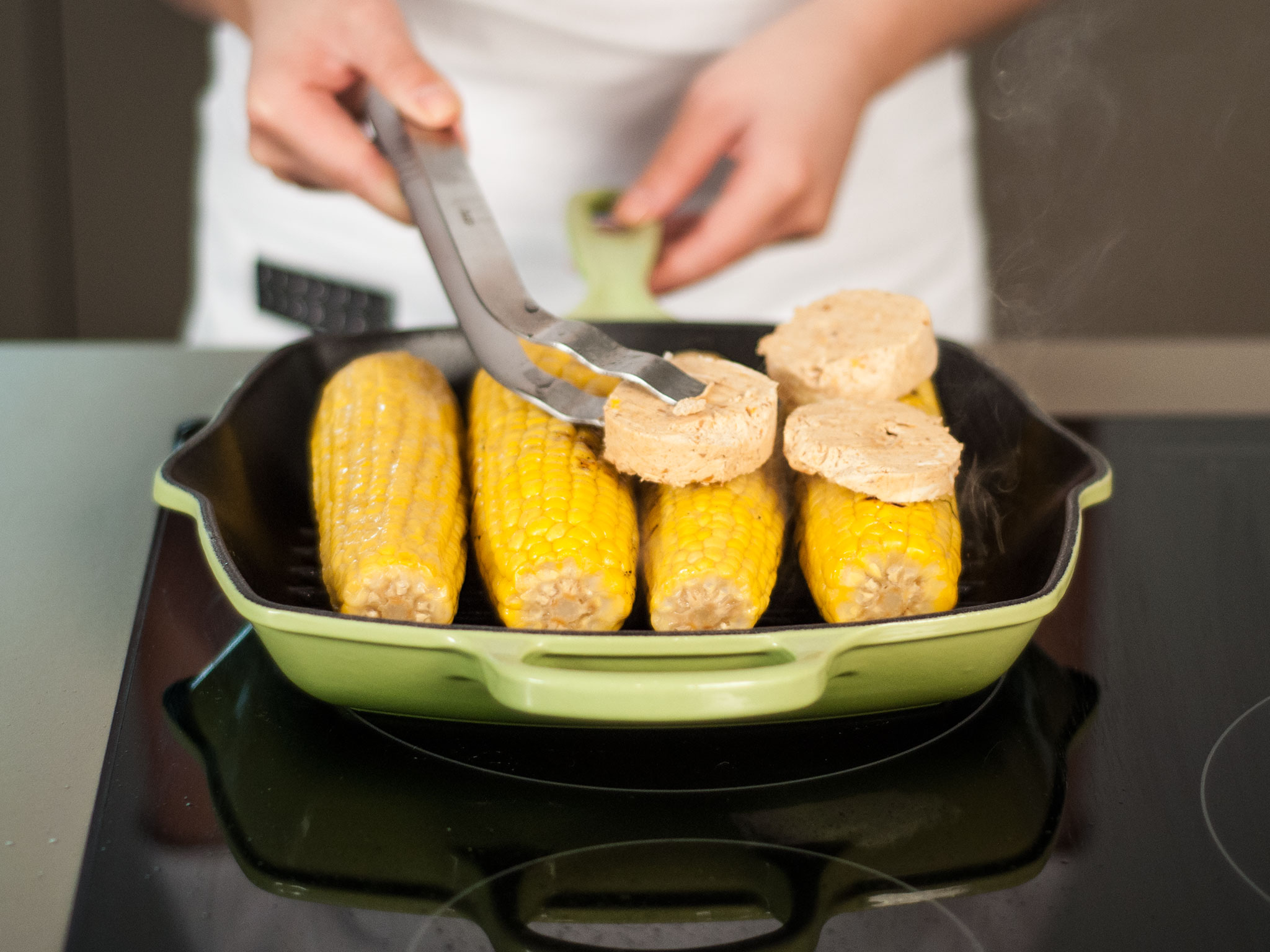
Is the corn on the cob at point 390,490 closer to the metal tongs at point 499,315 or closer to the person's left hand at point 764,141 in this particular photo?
the metal tongs at point 499,315

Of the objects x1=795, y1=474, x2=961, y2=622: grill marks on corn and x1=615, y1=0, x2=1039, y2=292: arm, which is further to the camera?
x1=615, y1=0, x2=1039, y2=292: arm

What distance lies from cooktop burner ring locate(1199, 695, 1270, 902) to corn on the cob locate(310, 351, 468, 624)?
47 centimetres

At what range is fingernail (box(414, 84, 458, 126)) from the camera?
0.98 metres

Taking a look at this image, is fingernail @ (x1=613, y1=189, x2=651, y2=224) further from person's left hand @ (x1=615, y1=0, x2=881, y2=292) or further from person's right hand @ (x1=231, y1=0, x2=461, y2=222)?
person's right hand @ (x1=231, y1=0, x2=461, y2=222)

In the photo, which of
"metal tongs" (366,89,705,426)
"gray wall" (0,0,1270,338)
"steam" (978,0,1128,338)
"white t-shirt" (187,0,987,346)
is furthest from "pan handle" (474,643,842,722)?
"gray wall" (0,0,1270,338)

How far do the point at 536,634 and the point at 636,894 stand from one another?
15 cm

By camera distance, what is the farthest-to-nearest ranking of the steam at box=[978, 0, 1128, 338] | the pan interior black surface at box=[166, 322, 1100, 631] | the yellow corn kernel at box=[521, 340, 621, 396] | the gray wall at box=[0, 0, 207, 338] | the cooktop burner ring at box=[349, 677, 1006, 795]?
the gray wall at box=[0, 0, 207, 338] < the steam at box=[978, 0, 1128, 338] < the yellow corn kernel at box=[521, 340, 621, 396] < the pan interior black surface at box=[166, 322, 1100, 631] < the cooktop burner ring at box=[349, 677, 1006, 795]

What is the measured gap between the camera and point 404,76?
1018 mm

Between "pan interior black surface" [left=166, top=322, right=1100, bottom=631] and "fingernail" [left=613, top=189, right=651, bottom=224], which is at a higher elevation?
"fingernail" [left=613, top=189, right=651, bottom=224]

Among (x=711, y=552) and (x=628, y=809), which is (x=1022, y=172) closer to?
(x=711, y=552)

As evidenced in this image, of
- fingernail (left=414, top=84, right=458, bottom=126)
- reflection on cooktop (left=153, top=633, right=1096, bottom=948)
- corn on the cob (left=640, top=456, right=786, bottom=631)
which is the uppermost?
fingernail (left=414, top=84, right=458, bottom=126)

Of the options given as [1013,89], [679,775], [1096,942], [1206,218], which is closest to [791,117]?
[1013,89]

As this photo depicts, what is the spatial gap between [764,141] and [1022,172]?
4.82ft

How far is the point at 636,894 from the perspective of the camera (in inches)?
23.0
